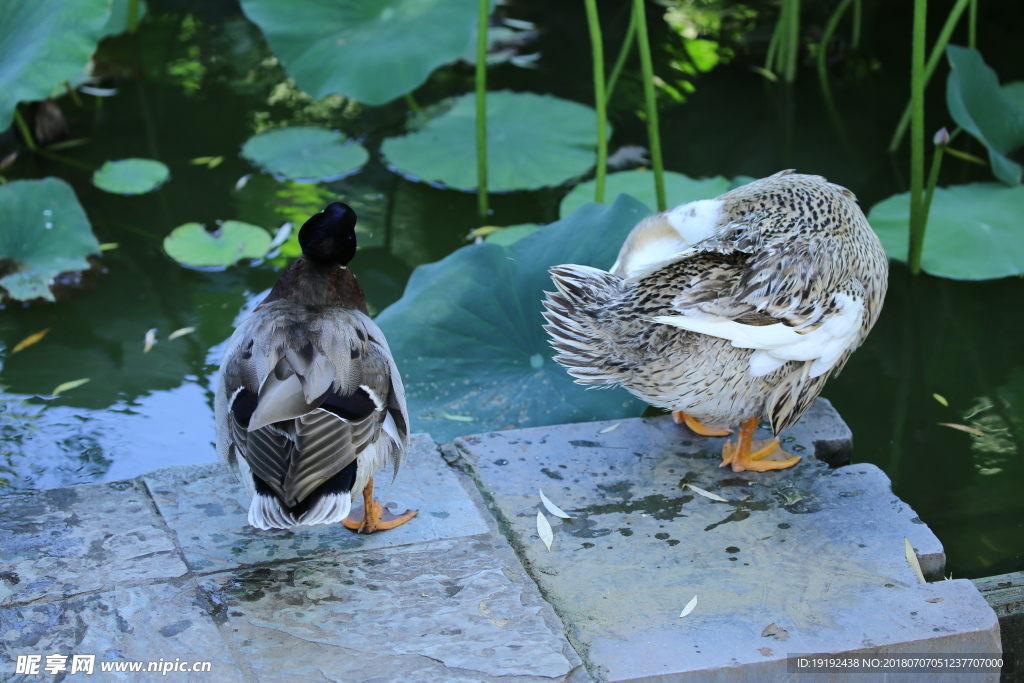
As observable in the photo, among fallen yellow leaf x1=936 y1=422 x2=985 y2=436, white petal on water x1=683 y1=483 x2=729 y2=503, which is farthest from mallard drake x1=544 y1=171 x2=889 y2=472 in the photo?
fallen yellow leaf x1=936 y1=422 x2=985 y2=436

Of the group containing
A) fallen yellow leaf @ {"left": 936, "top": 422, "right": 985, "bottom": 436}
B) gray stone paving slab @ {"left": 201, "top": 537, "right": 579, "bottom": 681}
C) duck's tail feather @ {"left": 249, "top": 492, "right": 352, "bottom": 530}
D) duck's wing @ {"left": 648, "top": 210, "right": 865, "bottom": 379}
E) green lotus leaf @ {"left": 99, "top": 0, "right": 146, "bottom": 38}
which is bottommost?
fallen yellow leaf @ {"left": 936, "top": 422, "right": 985, "bottom": 436}

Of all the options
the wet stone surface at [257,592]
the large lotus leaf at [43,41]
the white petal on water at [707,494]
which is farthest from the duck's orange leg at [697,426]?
the large lotus leaf at [43,41]

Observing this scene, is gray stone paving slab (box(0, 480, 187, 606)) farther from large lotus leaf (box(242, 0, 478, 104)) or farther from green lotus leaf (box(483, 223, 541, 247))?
large lotus leaf (box(242, 0, 478, 104))

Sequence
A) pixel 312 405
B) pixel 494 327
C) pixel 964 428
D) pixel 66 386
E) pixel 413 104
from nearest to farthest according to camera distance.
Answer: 1. pixel 312 405
2. pixel 494 327
3. pixel 964 428
4. pixel 66 386
5. pixel 413 104

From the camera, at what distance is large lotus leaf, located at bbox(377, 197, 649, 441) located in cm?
343

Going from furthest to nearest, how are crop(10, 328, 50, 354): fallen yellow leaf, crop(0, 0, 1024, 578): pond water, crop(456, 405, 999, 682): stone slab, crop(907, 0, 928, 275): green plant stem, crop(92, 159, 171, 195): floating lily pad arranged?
crop(92, 159, 171, 195): floating lily pad < crop(907, 0, 928, 275): green plant stem < crop(10, 328, 50, 354): fallen yellow leaf < crop(0, 0, 1024, 578): pond water < crop(456, 405, 999, 682): stone slab

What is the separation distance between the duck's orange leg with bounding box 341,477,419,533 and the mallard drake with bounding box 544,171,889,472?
666mm

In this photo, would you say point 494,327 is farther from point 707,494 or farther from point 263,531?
point 263,531

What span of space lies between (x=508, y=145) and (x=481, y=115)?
1.84 feet

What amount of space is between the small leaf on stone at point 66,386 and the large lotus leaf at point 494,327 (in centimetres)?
137

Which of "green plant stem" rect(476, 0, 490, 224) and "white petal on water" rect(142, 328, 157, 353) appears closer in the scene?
"white petal on water" rect(142, 328, 157, 353)

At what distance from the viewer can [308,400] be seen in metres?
2.26

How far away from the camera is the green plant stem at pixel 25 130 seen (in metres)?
5.37

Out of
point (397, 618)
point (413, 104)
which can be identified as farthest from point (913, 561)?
point (413, 104)
